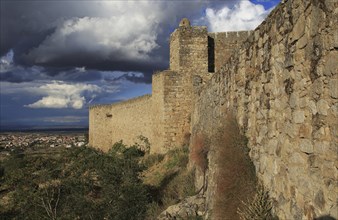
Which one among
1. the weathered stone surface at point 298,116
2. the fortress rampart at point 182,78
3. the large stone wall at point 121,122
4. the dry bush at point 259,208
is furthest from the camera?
the large stone wall at point 121,122

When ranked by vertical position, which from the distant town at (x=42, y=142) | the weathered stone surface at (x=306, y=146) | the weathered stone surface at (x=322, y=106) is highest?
the weathered stone surface at (x=322, y=106)

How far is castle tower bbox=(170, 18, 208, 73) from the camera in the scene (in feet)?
60.8

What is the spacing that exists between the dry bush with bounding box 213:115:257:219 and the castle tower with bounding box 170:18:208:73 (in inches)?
457

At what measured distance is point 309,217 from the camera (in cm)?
395

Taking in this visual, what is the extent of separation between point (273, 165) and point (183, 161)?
11160mm

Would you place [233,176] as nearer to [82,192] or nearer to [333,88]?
[333,88]

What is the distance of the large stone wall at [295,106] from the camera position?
3576 millimetres

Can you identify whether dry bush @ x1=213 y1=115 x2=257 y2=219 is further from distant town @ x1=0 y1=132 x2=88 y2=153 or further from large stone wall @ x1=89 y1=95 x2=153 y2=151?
distant town @ x1=0 y1=132 x2=88 y2=153

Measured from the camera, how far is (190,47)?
61.3 ft

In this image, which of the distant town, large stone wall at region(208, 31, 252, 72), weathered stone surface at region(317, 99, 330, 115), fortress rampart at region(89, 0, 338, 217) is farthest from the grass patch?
the distant town

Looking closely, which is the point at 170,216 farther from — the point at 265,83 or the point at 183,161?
the point at 183,161

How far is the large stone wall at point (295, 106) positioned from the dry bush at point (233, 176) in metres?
0.18

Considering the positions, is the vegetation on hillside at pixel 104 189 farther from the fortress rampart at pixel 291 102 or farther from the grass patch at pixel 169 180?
the fortress rampart at pixel 291 102

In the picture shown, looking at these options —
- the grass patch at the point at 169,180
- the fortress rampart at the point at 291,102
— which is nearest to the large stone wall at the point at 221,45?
the grass patch at the point at 169,180
